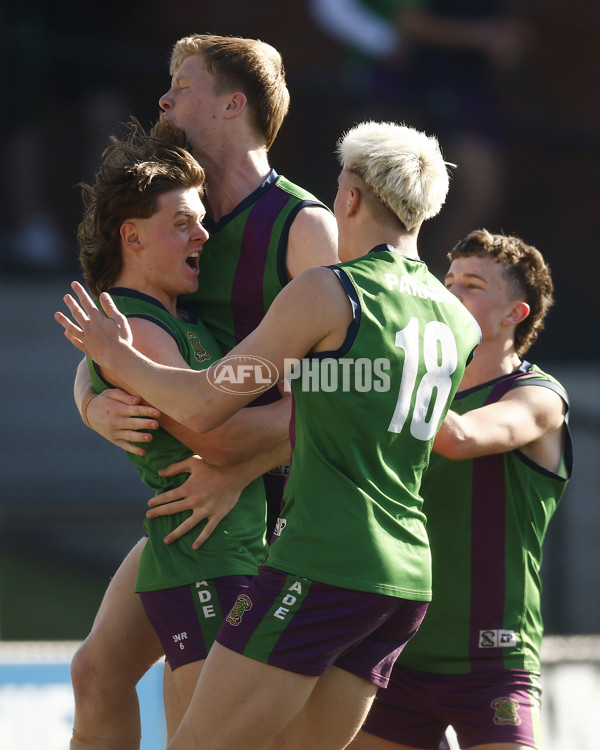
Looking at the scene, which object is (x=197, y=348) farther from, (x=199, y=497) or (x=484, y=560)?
(x=484, y=560)

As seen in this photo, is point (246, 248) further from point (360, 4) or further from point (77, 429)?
point (360, 4)

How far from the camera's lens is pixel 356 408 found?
113 inches

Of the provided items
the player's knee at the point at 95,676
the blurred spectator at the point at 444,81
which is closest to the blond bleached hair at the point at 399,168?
the player's knee at the point at 95,676

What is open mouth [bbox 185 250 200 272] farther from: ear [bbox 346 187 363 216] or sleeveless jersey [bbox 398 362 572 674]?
sleeveless jersey [bbox 398 362 572 674]

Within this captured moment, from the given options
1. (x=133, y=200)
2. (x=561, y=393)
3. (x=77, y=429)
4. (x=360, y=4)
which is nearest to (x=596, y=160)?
(x=360, y=4)

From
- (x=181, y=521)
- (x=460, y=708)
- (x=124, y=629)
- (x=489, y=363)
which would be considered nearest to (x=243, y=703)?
(x=181, y=521)

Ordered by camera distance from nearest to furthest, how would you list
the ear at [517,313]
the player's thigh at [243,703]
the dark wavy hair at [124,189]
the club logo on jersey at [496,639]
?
the player's thigh at [243,703] < the dark wavy hair at [124,189] < the club logo on jersey at [496,639] < the ear at [517,313]

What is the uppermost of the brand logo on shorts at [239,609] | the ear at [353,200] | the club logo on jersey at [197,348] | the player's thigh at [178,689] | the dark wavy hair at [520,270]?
the dark wavy hair at [520,270]

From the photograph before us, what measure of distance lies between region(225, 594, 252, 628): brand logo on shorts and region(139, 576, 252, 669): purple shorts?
0.67 feet

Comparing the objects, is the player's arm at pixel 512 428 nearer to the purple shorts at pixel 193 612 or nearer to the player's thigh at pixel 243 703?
the purple shorts at pixel 193 612

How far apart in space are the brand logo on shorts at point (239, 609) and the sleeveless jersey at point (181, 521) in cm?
28

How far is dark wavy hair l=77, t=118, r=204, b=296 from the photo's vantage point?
3.32 meters

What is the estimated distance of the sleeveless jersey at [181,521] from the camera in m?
3.23

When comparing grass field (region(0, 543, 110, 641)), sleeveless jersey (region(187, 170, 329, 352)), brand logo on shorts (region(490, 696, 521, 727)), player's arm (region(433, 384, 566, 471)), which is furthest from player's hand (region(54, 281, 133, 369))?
grass field (region(0, 543, 110, 641))
